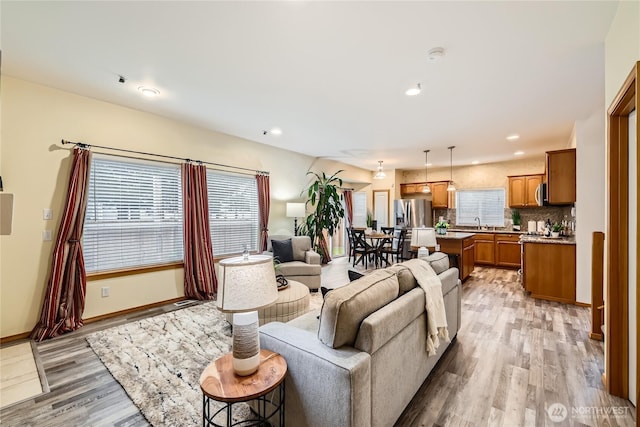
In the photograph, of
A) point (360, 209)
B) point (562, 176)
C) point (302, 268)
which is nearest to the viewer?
point (562, 176)

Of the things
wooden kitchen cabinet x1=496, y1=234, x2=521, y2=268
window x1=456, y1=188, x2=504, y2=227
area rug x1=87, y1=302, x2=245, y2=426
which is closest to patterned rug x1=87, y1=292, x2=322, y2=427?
area rug x1=87, y1=302, x2=245, y2=426

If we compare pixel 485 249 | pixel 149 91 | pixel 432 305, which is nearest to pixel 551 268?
pixel 485 249

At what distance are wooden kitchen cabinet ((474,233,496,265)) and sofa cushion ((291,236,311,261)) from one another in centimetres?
452

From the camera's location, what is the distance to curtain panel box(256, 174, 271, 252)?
5.55 metres

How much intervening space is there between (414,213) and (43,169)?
24.7 ft

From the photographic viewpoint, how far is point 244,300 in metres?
1.56

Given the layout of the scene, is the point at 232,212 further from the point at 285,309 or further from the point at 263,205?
the point at 285,309

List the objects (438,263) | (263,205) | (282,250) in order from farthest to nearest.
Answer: (263,205), (282,250), (438,263)

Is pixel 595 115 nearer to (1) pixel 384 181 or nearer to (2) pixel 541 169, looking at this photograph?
(2) pixel 541 169

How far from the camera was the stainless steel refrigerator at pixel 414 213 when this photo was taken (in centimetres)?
811

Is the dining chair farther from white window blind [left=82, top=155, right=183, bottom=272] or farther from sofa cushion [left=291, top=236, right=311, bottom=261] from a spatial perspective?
white window blind [left=82, top=155, right=183, bottom=272]

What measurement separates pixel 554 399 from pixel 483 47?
2.83 metres

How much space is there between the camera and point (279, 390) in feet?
5.86

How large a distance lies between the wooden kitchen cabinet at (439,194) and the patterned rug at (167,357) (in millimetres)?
6606
